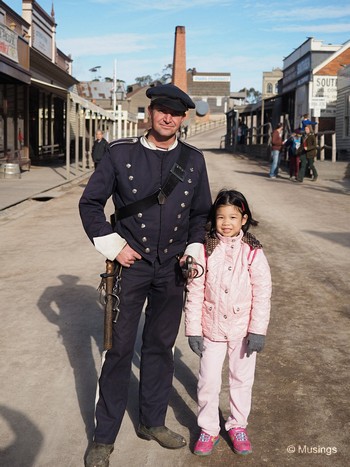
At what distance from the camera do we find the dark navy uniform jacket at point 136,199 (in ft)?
10.6

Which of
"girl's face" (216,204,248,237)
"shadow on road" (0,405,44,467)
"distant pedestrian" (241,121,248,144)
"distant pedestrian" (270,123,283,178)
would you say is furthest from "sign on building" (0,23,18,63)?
"distant pedestrian" (241,121,248,144)

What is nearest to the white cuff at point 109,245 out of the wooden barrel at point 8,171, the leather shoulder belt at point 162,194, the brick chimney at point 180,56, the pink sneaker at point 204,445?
the leather shoulder belt at point 162,194

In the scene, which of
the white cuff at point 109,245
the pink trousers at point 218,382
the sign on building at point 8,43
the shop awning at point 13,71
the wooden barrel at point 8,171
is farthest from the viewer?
the wooden barrel at point 8,171

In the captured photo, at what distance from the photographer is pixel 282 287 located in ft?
22.7

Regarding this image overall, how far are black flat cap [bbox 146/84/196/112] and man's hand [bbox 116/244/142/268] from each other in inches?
29.2

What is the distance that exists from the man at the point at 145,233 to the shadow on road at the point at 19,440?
0.36 metres

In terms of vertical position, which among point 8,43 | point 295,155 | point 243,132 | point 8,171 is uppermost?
point 8,43

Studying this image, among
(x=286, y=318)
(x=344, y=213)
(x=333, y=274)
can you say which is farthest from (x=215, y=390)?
(x=344, y=213)

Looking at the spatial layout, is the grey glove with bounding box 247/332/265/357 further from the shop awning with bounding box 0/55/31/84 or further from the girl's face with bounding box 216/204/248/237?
the shop awning with bounding box 0/55/31/84

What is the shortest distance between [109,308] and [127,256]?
282 mm

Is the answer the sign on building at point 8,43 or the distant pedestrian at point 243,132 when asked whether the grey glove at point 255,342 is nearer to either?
the sign on building at point 8,43

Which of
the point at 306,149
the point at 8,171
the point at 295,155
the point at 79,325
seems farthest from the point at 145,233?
the point at 295,155

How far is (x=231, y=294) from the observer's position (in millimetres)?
3328

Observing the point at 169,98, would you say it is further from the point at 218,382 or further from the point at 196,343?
the point at 218,382
